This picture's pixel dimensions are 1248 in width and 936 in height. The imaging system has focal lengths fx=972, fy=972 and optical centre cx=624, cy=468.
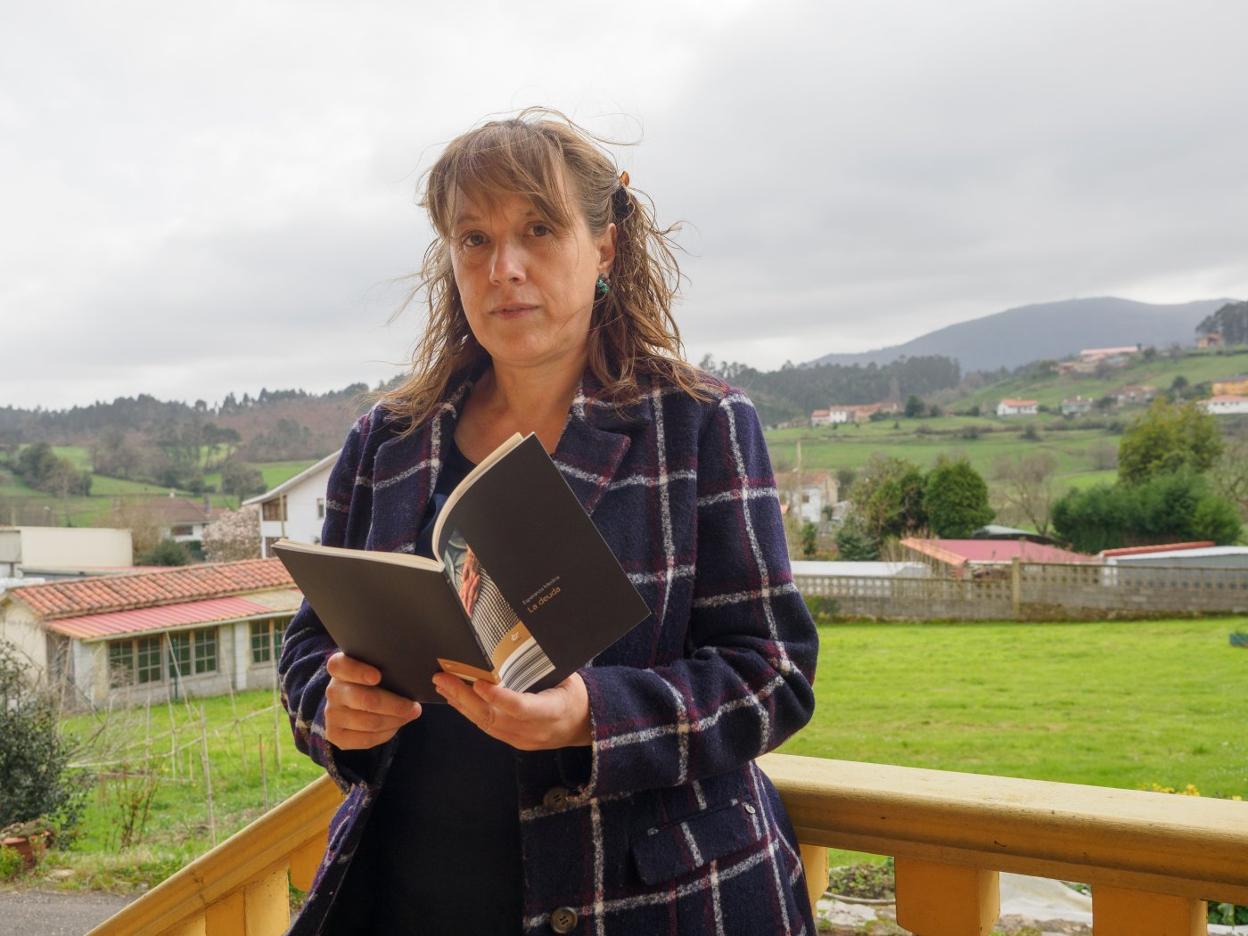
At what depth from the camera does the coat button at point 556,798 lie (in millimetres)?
849

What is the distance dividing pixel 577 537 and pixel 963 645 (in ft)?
13.7

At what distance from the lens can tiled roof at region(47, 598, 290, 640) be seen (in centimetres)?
552

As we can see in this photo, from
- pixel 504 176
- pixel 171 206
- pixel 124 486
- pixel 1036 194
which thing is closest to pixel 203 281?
pixel 171 206

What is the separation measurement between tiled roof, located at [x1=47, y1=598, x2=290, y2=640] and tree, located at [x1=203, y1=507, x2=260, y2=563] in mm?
360

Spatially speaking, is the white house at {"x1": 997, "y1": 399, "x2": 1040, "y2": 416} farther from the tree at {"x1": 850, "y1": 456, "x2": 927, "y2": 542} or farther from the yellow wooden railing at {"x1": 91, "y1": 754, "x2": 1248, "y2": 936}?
the yellow wooden railing at {"x1": 91, "y1": 754, "x2": 1248, "y2": 936}

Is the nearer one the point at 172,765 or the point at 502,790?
the point at 502,790

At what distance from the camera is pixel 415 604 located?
64 centimetres

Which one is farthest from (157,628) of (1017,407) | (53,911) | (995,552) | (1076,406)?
(1076,406)

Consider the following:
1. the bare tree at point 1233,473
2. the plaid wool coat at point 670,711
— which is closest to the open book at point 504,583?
the plaid wool coat at point 670,711

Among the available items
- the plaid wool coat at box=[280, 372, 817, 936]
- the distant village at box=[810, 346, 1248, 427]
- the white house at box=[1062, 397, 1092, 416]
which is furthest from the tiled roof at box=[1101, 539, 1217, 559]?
the plaid wool coat at box=[280, 372, 817, 936]

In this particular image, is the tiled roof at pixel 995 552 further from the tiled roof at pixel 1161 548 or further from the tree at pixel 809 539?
the tree at pixel 809 539

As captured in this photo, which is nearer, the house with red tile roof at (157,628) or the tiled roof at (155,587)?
the house with red tile roof at (157,628)

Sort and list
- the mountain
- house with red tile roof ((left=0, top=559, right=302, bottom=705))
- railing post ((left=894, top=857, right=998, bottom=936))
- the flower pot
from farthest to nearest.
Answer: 1. the mountain
2. house with red tile roof ((left=0, top=559, right=302, bottom=705))
3. the flower pot
4. railing post ((left=894, top=857, right=998, bottom=936))

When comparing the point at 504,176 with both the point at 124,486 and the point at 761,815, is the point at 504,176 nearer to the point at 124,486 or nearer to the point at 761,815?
the point at 761,815
